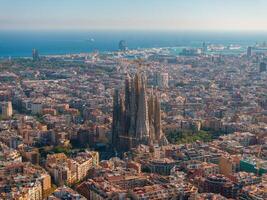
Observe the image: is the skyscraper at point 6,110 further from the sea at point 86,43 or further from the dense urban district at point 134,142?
the sea at point 86,43

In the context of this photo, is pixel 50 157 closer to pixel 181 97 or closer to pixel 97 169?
pixel 97 169

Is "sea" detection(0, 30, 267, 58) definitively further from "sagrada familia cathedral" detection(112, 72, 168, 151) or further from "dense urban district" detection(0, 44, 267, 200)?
"sagrada familia cathedral" detection(112, 72, 168, 151)

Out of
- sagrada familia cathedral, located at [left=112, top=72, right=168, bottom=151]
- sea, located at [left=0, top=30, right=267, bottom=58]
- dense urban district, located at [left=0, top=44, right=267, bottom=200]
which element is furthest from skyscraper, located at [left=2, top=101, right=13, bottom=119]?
sea, located at [left=0, top=30, right=267, bottom=58]

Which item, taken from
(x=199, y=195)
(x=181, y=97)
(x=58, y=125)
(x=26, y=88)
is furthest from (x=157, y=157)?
(x=26, y=88)

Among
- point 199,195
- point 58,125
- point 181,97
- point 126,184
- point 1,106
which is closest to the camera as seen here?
point 199,195

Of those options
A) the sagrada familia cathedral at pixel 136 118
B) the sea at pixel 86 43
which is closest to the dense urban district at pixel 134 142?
the sagrada familia cathedral at pixel 136 118

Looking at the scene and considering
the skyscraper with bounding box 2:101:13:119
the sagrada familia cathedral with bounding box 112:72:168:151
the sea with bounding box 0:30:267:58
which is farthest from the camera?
the sea with bounding box 0:30:267:58

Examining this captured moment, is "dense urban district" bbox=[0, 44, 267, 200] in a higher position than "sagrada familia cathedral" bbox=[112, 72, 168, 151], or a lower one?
lower
